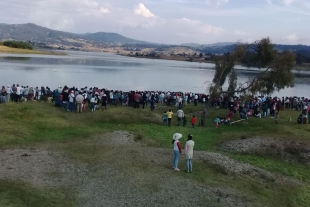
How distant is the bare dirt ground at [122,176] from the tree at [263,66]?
63.2ft

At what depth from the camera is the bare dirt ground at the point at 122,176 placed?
635 inches

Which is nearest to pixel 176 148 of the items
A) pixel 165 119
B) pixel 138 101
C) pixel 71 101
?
pixel 165 119

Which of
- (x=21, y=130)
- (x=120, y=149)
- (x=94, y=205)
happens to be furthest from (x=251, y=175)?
(x=21, y=130)

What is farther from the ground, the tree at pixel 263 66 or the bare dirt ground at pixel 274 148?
the tree at pixel 263 66

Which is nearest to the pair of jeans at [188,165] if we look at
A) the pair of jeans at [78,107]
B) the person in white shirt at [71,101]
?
the pair of jeans at [78,107]

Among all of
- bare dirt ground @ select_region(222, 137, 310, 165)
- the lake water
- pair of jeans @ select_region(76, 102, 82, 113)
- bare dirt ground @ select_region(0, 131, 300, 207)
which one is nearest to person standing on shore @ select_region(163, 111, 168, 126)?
bare dirt ground @ select_region(222, 137, 310, 165)

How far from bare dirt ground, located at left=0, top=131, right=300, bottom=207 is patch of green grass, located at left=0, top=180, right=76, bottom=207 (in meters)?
0.56

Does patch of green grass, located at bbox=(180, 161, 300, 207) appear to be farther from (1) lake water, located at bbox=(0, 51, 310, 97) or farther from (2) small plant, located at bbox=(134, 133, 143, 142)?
(1) lake water, located at bbox=(0, 51, 310, 97)

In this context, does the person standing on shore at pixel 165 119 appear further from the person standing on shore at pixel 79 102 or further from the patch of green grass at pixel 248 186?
the patch of green grass at pixel 248 186

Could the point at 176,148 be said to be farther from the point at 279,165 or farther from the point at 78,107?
the point at 78,107

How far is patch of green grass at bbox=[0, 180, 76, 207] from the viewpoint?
1407 cm

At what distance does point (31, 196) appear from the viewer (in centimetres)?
1469

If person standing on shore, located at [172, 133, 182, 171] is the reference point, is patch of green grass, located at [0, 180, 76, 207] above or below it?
below

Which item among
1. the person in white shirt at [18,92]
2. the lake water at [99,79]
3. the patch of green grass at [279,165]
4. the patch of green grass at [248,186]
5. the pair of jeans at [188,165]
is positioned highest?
the person in white shirt at [18,92]
